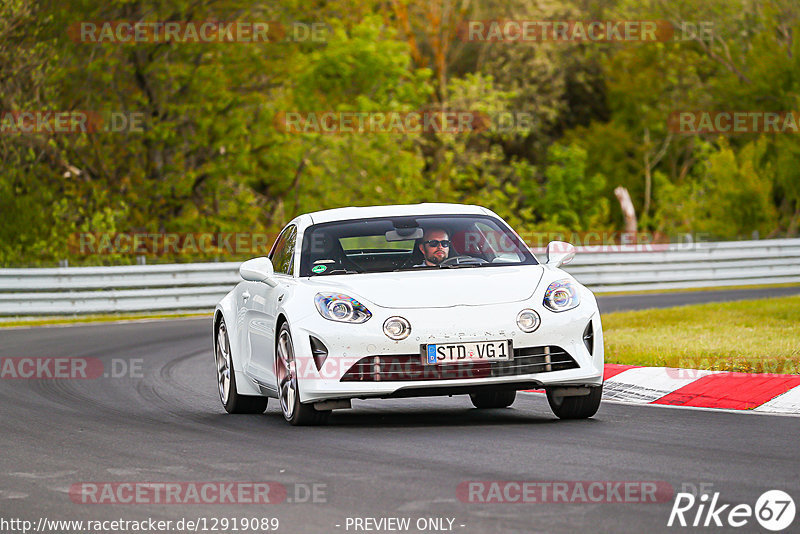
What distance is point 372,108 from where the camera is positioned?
42500 mm

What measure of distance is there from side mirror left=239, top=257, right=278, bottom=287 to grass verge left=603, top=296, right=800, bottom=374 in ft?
12.5

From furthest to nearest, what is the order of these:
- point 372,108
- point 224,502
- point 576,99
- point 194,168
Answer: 1. point 576,99
2. point 372,108
3. point 194,168
4. point 224,502

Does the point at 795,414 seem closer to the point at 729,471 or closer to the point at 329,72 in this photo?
the point at 729,471

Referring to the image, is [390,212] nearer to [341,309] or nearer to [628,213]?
[341,309]

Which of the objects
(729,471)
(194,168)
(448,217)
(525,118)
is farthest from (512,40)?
(729,471)

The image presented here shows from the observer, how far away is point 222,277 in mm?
27641

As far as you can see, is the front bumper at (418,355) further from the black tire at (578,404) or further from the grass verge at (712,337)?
the grass verge at (712,337)

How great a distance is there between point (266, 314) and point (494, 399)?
1936 millimetres

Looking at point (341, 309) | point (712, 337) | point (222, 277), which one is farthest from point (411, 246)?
point (222, 277)

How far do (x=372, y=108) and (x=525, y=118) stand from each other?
10205 mm

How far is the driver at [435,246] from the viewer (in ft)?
34.4

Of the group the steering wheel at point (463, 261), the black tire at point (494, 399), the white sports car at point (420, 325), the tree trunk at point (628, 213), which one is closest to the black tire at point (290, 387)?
the white sports car at point (420, 325)

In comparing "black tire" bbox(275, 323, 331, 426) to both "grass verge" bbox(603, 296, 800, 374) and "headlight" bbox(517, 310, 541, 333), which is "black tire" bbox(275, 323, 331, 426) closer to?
"headlight" bbox(517, 310, 541, 333)

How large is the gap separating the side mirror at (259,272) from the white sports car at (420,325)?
11 millimetres
